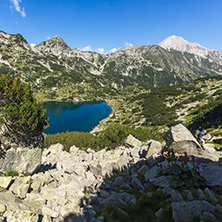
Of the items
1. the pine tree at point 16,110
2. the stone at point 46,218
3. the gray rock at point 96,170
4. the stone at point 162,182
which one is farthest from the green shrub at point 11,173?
the stone at point 162,182

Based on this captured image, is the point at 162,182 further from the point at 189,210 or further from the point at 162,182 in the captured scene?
the point at 189,210

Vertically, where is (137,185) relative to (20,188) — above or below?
below

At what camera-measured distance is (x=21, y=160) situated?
38.8ft

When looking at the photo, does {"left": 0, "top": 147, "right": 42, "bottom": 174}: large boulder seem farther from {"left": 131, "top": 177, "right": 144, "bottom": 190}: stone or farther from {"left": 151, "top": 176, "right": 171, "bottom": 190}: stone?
{"left": 151, "top": 176, "right": 171, "bottom": 190}: stone

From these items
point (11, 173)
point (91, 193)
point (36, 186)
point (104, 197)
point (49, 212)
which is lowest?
point (104, 197)

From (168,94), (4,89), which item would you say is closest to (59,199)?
(4,89)

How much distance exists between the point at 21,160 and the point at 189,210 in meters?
13.0

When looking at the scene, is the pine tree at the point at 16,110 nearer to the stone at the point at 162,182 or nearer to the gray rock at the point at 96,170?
the gray rock at the point at 96,170

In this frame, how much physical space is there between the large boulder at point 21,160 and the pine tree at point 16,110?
1322 mm

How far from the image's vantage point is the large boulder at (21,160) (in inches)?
425

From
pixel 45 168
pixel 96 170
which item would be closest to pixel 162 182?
pixel 96 170

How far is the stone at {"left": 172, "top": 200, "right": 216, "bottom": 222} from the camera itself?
4949 millimetres

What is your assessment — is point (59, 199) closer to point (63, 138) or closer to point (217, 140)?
point (217, 140)

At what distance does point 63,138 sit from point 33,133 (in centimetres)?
2061
